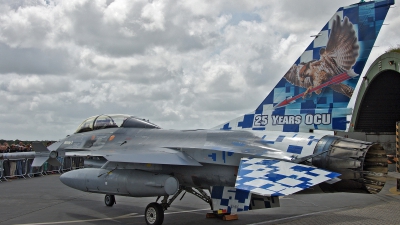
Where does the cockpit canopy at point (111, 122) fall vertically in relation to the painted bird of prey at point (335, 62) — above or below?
below

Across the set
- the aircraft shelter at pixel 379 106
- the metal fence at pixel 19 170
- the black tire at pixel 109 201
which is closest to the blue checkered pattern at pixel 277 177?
the black tire at pixel 109 201

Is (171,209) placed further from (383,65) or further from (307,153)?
(383,65)

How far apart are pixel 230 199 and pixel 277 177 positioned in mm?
1917

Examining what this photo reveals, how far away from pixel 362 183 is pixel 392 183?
1053 cm

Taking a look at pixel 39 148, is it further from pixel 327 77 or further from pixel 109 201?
pixel 327 77

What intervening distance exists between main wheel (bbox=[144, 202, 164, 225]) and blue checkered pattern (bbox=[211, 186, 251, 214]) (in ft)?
3.87

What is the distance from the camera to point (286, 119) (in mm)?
8562

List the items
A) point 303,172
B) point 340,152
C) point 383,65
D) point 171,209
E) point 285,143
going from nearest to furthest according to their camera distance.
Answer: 1. point 303,172
2. point 340,152
3. point 285,143
4. point 171,209
5. point 383,65

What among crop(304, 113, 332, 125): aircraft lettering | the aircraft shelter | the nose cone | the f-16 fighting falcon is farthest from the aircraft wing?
the aircraft shelter

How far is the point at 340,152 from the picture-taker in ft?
23.3

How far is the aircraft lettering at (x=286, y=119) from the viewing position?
847cm

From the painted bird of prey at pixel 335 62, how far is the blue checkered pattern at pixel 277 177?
230 centimetres

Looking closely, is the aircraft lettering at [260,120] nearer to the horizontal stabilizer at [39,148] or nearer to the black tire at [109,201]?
the black tire at [109,201]

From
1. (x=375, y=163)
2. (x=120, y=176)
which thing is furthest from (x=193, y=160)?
(x=375, y=163)
